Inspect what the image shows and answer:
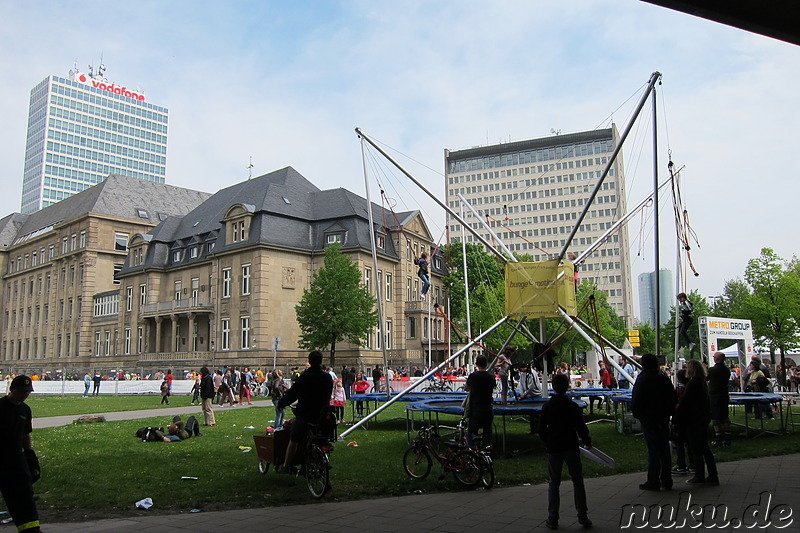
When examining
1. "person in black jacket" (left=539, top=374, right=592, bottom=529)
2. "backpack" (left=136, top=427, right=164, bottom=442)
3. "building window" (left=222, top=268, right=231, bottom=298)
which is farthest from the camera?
"building window" (left=222, top=268, right=231, bottom=298)

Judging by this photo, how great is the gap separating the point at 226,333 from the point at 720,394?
149ft

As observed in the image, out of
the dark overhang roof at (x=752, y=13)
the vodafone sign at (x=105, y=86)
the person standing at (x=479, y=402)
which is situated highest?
the vodafone sign at (x=105, y=86)

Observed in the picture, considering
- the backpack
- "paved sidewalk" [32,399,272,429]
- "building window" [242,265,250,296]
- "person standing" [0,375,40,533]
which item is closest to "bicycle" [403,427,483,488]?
"person standing" [0,375,40,533]

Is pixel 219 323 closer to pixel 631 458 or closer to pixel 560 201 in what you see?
pixel 631 458

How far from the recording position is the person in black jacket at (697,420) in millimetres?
9492

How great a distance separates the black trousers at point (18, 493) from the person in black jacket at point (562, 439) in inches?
213

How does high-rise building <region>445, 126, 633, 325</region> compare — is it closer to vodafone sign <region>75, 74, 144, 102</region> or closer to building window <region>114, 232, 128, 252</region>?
building window <region>114, 232, 128, 252</region>

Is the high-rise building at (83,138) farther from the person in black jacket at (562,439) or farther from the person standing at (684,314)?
the person in black jacket at (562,439)

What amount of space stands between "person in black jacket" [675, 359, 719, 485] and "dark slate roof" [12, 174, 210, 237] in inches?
2872

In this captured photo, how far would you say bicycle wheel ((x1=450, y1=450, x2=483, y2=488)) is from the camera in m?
9.62

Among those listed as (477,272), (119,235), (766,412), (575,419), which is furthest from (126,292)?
(575,419)

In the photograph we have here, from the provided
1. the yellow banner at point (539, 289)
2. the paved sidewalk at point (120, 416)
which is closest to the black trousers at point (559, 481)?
the yellow banner at point (539, 289)

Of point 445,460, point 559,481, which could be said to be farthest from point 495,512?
point 445,460

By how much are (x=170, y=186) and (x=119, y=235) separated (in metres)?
13.2
